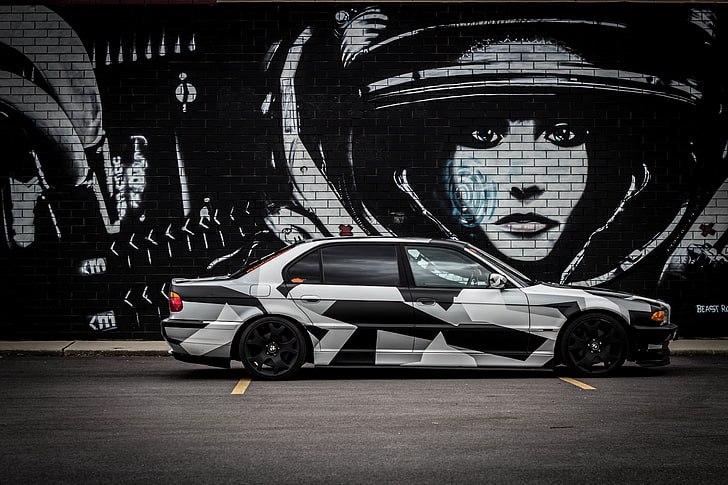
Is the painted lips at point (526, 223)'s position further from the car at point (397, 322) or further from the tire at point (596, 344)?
the tire at point (596, 344)

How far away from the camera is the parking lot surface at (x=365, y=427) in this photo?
18.5ft

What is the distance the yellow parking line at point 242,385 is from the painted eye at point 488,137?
249 inches

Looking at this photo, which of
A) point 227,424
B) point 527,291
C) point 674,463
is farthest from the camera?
point 527,291

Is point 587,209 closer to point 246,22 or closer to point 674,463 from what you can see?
point 246,22

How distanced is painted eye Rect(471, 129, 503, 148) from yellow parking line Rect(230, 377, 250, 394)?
20.8ft

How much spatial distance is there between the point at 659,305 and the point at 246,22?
7915mm

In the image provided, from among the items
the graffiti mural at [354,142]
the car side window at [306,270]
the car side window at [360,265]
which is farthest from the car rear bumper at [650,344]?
the graffiti mural at [354,142]

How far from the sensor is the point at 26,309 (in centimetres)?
1440

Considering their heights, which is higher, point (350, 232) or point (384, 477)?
point (350, 232)

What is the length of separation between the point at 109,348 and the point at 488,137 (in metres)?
6.51

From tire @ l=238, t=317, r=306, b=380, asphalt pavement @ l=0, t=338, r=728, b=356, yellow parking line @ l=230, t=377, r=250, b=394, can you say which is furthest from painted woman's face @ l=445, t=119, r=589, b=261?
yellow parking line @ l=230, t=377, r=250, b=394

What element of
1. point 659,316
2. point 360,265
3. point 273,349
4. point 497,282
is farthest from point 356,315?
point 659,316

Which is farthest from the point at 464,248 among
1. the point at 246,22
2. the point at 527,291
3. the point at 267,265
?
the point at 246,22

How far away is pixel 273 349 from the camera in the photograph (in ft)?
32.4
